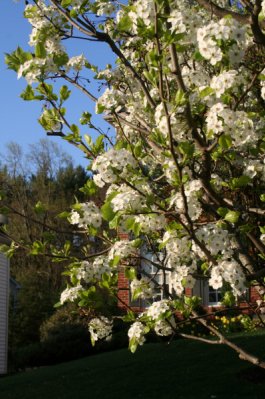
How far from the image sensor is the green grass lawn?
861cm

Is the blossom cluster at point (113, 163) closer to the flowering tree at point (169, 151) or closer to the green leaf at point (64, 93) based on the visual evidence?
the flowering tree at point (169, 151)

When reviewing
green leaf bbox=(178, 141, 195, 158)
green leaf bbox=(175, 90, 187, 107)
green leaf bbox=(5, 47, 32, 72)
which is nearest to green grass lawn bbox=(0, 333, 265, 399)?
green leaf bbox=(178, 141, 195, 158)

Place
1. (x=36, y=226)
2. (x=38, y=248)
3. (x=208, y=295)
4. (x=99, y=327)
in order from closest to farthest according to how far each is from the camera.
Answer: (x=38, y=248) → (x=99, y=327) → (x=208, y=295) → (x=36, y=226)

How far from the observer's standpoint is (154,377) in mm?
9977

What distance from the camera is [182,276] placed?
153 inches

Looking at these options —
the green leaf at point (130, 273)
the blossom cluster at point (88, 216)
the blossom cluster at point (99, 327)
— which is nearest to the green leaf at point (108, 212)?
the blossom cluster at point (88, 216)

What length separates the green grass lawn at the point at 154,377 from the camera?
8.61 meters

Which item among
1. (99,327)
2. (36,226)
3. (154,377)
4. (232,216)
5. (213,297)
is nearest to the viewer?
(232,216)

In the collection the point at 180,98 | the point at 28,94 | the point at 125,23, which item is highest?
the point at 125,23

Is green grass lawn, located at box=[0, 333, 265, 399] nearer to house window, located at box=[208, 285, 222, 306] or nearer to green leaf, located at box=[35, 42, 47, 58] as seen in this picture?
house window, located at box=[208, 285, 222, 306]

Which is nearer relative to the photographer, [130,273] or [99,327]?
[130,273]

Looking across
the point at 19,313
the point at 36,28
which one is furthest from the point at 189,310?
the point at 19,313

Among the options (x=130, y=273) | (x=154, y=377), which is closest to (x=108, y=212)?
(x=130, y=273)

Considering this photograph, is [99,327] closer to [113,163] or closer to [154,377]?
[113,163]
